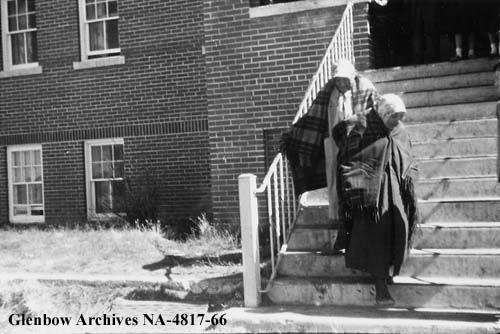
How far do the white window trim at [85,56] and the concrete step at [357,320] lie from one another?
6.88 metres

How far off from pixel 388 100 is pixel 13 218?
9334 millimetres

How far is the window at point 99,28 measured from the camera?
11.1 metres

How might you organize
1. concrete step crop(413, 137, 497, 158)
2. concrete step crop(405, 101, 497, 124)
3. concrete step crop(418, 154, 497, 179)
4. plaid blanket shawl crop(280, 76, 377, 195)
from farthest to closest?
1. concrete step crop(405, 101, 497, 124)
2. concrete step crop(413, 137, 497, 158)
3. concrete step crop(418, 154, 497, 179)
4. plaid blanket shawl crop(280, 76, 377, 195)

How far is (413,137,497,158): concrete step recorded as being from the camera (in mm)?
6137

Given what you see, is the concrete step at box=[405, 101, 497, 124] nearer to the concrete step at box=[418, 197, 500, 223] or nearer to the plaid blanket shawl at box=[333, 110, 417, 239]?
the concrete step at box=[418, 197, 500, 223]

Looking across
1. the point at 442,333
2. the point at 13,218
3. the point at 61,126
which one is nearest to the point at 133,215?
the point at 61,126

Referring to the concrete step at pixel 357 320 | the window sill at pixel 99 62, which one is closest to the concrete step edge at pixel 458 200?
the concrete step at pixel 357 320

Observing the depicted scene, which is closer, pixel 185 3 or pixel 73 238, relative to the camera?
pixel 73 238

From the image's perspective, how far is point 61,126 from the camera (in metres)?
11.2

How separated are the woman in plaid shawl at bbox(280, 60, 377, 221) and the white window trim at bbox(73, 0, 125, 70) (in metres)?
6.12

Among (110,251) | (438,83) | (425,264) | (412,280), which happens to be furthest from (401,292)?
(110,251)

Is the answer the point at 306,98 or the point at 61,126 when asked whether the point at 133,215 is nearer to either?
the point at 61,126

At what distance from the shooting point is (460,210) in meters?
5.54

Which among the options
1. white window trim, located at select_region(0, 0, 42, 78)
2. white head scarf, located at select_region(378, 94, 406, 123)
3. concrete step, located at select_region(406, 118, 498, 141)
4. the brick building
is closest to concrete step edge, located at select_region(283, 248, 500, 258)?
white head scarf, located at select_region(378, 94, 406, 123)
